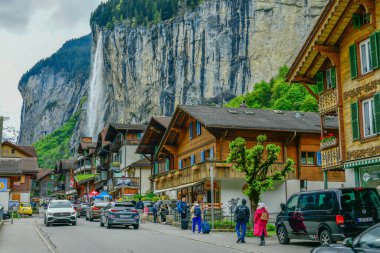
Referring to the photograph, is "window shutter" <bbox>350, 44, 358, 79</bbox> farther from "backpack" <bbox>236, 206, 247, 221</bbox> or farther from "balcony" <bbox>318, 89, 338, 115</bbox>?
"backpack" <bbox>236, 206, 247, 221</bbox>

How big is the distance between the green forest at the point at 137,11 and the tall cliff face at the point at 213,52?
4.34 m

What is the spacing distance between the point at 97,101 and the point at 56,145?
54.5 meters

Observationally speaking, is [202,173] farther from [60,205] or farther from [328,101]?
[328,101]

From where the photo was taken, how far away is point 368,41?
22.9 metres

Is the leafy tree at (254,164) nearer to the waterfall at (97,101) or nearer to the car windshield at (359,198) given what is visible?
the car windshield at (359,198)

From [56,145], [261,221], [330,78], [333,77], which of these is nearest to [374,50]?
[333,77]

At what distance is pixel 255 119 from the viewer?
38031 mm

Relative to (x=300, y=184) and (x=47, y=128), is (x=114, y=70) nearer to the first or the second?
(x=47, y=128)

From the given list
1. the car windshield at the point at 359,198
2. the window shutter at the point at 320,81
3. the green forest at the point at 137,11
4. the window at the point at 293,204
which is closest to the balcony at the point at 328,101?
the window shutter at the point at 320,81

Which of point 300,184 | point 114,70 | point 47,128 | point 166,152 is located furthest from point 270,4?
point 47,128

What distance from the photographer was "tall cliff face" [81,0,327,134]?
10331 centimetres

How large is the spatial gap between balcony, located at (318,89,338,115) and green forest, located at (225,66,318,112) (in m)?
51.0

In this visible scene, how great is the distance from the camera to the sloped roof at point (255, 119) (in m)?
35.5

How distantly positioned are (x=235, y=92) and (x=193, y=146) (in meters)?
61.7
